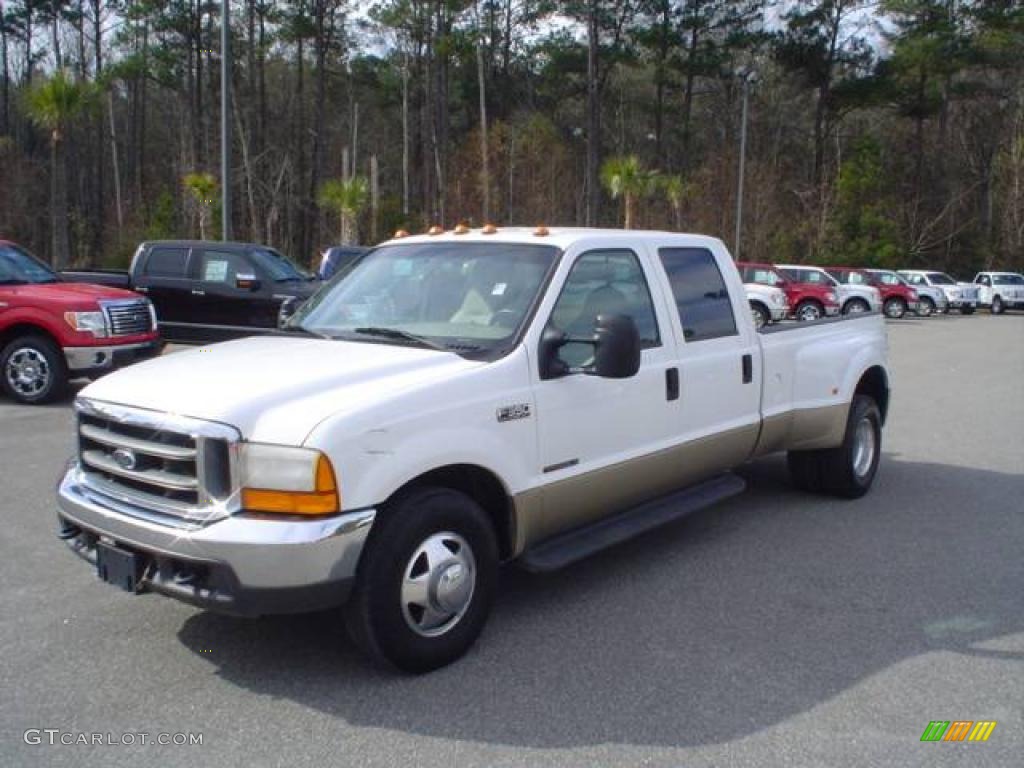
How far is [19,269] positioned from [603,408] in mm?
8907

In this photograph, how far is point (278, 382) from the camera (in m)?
3.86

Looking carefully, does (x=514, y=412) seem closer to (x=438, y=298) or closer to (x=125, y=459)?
(x=438, y=298)

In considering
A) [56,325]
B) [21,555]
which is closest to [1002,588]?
[21,555]

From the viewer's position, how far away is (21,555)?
550 centimetres

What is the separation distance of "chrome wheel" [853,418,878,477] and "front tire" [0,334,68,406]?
8111 millimetres

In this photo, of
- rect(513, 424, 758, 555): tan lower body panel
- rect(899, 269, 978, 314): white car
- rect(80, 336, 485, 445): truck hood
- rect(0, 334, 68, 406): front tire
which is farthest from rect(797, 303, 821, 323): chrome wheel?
rect(80, 336, 485, 445): truck hood

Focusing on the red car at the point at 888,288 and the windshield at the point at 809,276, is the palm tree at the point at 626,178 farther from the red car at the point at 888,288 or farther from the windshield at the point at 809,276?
the red car at the point at 888,288

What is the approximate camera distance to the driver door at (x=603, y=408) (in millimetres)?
4484

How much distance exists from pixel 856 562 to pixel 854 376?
1705mm

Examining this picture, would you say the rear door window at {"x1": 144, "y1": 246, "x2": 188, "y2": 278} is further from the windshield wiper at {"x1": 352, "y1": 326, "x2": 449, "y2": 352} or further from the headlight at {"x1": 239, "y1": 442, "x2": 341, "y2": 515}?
the headlight at {"x1": 239, "y1": 442, "x2": 341, "y2": 515}

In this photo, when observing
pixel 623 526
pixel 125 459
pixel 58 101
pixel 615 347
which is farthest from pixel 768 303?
pixel 125 459

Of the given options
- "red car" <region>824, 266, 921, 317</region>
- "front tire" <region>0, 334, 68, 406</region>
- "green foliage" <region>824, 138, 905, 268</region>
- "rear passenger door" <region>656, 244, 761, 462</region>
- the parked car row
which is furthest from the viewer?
"green foliage" <region>824, 138, 905, 268</region>

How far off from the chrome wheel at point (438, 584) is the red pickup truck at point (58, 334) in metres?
7.67

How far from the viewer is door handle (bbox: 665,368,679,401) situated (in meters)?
5.12
